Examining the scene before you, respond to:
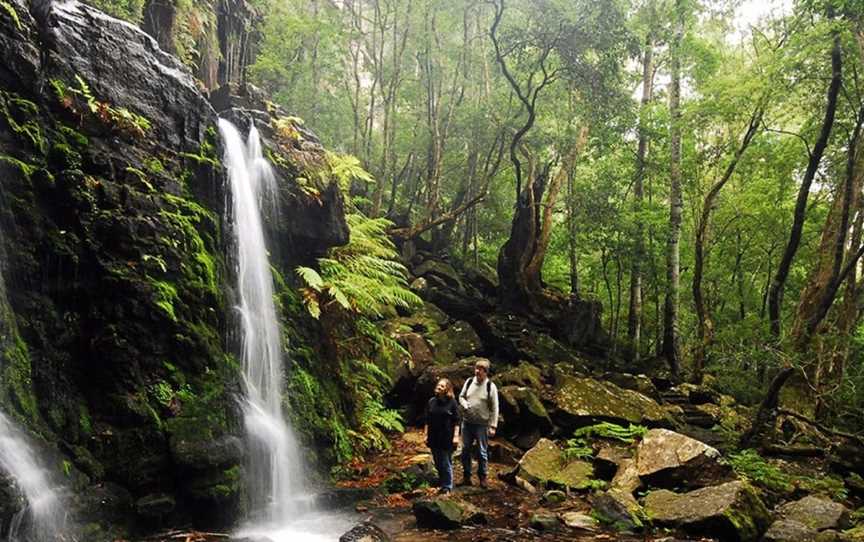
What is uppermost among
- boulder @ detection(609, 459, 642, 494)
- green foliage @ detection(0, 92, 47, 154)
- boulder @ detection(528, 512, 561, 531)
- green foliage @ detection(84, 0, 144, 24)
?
green foliage @ detection(84, 0, 144, 24)

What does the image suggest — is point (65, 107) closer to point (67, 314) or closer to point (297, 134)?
point (67, 314)

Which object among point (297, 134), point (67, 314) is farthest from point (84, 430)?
point (297, 134)

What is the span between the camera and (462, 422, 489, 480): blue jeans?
8.07 metres

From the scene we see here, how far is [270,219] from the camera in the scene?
9938 mm

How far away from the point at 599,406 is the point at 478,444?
4746mm

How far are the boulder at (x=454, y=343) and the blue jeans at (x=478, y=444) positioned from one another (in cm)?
618

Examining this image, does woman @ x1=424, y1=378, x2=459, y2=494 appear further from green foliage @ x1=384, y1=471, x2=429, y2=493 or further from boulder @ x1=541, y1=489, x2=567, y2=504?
boulder @ x1=541, y1=489, x2=567, y2=504

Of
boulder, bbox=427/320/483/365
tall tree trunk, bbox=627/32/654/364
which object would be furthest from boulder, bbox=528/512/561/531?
tall tree trunk, bbox=627/32/654/364

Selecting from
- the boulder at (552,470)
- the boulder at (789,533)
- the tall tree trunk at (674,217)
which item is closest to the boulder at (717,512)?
the boulder at (789,533)

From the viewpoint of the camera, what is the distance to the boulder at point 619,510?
6453mm

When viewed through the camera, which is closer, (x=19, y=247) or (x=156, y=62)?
(x=19, y=247)

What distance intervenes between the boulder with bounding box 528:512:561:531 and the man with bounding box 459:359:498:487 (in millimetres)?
1511

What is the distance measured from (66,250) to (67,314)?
71 centimetres

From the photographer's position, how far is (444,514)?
6.30 meters
